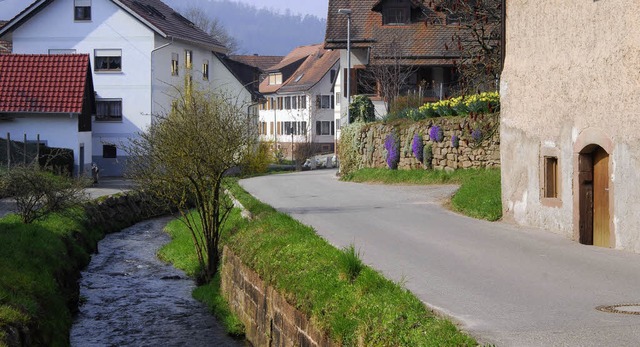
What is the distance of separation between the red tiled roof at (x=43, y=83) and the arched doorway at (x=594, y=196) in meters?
32.7

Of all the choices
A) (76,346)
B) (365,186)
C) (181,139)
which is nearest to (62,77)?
(365,186)

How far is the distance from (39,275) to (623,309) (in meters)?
10.6

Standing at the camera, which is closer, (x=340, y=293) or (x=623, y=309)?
(x=623, y=309)

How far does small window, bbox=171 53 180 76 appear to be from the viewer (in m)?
59.1

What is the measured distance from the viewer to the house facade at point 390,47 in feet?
162

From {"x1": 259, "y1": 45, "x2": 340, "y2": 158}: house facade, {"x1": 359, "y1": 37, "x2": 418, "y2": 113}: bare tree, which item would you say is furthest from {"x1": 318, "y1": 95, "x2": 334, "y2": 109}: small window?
{"x1": 359, "y1": 37, "x2": 418, "y2": 113}: bare tree

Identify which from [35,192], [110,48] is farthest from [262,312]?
[110,48]

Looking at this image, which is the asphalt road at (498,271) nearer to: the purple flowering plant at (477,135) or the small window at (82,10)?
the purple flowering plant at (477,135)

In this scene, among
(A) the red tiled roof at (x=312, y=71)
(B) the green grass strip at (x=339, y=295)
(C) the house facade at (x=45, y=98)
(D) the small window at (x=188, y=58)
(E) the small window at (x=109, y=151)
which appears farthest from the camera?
(A) the red tiled roof at (x=312, y=71)

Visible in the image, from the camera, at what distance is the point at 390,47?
1937 inches

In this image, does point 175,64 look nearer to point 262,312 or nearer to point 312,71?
point 312,71

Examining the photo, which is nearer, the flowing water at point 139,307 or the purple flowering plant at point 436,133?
the flowing water at point 139,307

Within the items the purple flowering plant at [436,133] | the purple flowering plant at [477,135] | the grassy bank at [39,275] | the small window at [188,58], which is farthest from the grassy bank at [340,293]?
the small window at [188,58]

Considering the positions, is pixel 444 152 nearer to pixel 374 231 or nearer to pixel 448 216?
pixel 448 216
